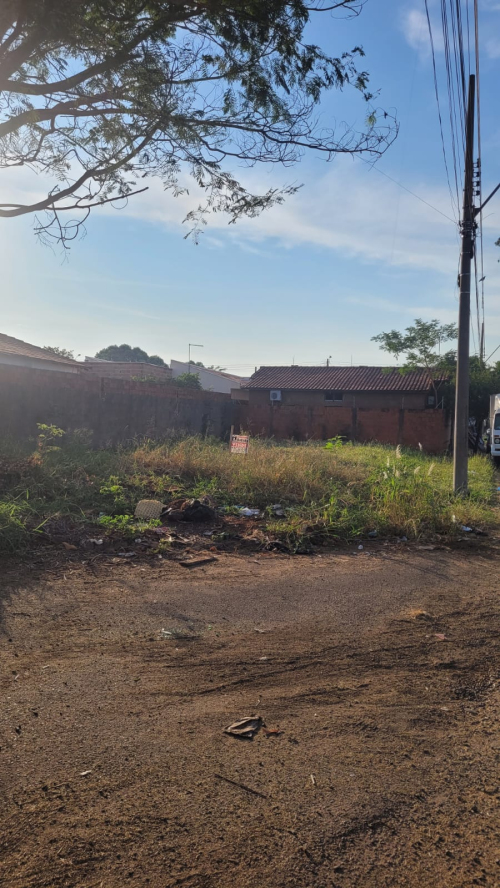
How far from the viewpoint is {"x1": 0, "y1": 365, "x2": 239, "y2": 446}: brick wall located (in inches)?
435

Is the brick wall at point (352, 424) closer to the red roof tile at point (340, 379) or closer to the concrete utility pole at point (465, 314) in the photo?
the concrete utility pole at point (465, 314)

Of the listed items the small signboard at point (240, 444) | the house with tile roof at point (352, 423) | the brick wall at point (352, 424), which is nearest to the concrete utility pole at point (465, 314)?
the small signboard at point (240, 444)

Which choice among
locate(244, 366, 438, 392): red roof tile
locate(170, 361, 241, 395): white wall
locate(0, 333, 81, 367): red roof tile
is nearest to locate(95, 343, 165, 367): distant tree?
locate(170, 361, 241, 395): white wall

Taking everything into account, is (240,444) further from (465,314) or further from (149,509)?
Result: (465,314)

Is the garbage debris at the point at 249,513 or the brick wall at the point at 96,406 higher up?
the brick wall at the point at 96,406

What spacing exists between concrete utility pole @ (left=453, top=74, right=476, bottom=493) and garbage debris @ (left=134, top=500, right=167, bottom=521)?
190 inches

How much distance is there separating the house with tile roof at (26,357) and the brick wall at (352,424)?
6424mm

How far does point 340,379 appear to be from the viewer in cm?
3484

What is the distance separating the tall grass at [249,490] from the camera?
266 inches

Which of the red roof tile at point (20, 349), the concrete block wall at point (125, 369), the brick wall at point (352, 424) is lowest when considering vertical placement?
the brick wall at point (352, 424)

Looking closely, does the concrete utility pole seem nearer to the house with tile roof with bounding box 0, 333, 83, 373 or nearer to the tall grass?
the tall grass

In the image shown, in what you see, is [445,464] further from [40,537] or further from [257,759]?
[257,759]

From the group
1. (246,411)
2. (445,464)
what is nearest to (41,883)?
(445,464)

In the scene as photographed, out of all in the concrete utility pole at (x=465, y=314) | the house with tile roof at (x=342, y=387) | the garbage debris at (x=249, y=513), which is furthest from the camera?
the house with tile roof at (x=342, y=387)
